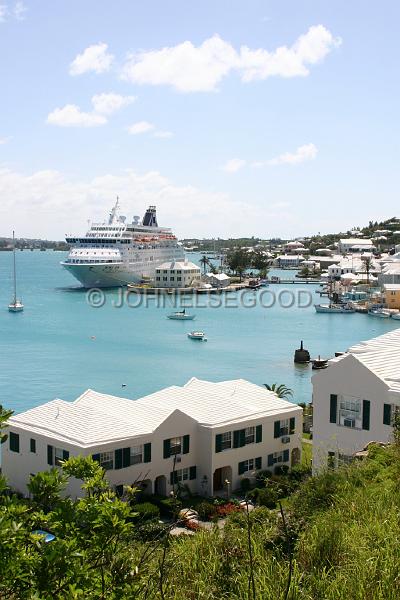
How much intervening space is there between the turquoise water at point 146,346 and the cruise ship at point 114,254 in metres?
7.66

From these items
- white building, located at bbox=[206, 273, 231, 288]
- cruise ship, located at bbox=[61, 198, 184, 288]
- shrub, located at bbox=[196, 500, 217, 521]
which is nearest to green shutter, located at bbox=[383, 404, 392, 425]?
shrub, located at bbox=[196, 500, 217, 521]

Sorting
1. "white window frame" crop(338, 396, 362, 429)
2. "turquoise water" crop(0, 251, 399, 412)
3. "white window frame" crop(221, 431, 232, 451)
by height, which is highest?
"white window frame" crop(338, 396, 362, 429)

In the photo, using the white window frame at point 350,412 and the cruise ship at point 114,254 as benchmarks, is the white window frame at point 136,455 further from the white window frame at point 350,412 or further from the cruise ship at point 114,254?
the cruise ship at point 114,254

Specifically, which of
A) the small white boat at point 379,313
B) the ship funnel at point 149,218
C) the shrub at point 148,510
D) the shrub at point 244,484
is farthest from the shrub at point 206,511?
the ship funnel at point 149,218

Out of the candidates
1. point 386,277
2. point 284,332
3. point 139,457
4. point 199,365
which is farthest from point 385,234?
point 139,457

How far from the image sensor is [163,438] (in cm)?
1220

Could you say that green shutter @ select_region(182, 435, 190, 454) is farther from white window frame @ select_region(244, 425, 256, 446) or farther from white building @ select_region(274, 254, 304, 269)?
white building @ select_region(274, 254, 304, 269)

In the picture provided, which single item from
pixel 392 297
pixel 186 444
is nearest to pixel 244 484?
pixel 186 444

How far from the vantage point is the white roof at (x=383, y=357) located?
10242 millimetres

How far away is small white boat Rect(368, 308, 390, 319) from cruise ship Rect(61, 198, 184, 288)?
999 inches

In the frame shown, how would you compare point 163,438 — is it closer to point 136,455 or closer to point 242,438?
point 136,455

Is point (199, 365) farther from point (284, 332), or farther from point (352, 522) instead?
point (352, 522)

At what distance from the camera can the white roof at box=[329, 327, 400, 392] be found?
33.6ft

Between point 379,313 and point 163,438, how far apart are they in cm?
4040
